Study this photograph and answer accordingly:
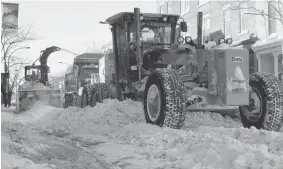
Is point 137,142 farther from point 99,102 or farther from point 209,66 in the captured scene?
point 99,102

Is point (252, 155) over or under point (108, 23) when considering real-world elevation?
under

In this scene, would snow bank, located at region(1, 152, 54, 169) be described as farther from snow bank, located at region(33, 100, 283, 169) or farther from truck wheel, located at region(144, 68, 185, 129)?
truck wheel, located at region(144, 68, 185, 129)

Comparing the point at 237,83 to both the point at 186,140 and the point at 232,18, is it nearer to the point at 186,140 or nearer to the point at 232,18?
the point at 186,140

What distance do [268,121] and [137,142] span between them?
2.30 meters

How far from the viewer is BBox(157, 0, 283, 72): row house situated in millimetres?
18062

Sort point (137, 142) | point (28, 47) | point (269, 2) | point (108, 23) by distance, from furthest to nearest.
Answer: point (28, 47), point (269, 2), point (108, 23), point (137, 142)

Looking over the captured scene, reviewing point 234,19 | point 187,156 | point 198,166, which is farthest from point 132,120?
point 234,19

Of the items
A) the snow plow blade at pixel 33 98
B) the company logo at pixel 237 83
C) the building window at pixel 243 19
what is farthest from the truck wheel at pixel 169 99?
the building window at pixel 243 19

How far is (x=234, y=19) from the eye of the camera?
20125mm

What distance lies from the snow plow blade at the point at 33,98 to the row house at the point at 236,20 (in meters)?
7.17

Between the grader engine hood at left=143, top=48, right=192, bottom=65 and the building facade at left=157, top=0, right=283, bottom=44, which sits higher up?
the building facade at left=157, top=0, right=283, bottom=44

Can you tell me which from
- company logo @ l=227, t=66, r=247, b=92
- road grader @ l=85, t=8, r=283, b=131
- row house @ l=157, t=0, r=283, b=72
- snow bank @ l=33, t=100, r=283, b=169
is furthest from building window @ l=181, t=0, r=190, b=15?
company logo @ l=227, t=66, r=247, b=92

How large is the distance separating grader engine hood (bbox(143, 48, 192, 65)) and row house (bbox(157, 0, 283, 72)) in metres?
8.07

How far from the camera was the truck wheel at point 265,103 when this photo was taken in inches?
244
